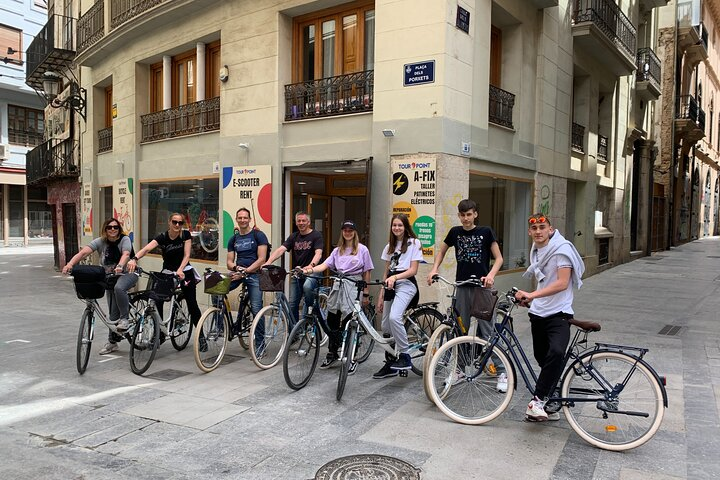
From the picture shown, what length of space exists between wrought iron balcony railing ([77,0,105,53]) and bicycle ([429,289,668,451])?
1444cm

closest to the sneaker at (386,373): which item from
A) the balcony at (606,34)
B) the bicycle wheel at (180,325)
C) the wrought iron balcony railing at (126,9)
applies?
the bicycle wheel at (180,325)

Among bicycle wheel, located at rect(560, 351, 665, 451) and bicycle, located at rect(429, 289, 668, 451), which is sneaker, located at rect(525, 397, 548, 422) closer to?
bicycle, located at rect(429, 289, 668, 451)

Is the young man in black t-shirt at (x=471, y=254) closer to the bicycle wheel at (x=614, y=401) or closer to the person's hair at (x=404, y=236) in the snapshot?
the person's hair at (x=404, y=236)

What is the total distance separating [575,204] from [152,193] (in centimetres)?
1101

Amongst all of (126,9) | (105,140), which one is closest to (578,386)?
(126,9)

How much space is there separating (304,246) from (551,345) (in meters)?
3.43

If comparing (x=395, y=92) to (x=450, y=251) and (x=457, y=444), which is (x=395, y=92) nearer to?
(x=450, y=251)

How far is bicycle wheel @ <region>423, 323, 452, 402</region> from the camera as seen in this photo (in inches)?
199

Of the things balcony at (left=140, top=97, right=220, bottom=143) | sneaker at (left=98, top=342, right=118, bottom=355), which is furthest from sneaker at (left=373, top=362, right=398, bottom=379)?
balcony at (left=140, top=97, right=220, bottom=143)

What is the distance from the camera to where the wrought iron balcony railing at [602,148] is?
53.1 ft

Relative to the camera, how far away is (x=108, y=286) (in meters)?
6.71

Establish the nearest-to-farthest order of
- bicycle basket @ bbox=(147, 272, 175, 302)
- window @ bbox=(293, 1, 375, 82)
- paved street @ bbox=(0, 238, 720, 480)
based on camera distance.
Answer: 1. paved street @ bbox=(0, 238, 720, 480)
2. bicycle basket @ bbox=(147, 272, 175, 302)
3. window @ bbox=(293, 1, 375, 82)

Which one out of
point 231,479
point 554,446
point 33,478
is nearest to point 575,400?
point 554,446

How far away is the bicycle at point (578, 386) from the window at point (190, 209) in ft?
25.8
